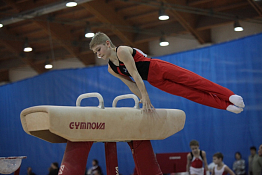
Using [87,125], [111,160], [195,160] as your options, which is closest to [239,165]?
[195,160]

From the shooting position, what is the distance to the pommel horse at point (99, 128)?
2816 millimetres

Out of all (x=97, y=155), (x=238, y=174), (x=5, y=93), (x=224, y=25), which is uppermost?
(x=224, y=25)

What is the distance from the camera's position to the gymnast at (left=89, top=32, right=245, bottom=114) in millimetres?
3299

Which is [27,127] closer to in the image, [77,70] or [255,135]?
[255,135]

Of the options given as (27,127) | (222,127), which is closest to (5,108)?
(222,127)

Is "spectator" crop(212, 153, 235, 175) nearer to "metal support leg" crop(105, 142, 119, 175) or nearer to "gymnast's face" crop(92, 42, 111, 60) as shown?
"metal support leg" crop(105, 142, 119, 175)

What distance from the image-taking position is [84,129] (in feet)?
9.60

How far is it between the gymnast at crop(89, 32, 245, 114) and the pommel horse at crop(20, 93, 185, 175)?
194mm

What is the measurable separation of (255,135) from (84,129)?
6729mm

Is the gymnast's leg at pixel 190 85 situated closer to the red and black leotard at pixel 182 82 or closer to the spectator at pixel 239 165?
the red and black leotard at pixel 182 82

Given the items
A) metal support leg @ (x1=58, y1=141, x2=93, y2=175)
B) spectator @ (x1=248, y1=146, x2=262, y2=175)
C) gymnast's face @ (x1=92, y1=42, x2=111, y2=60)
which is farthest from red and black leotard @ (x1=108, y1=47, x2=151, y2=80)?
spectator @ (x1=248, y1=146, x2=262, y2=175)

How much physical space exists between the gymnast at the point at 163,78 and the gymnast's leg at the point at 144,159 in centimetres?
40

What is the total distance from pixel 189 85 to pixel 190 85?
0.04ft

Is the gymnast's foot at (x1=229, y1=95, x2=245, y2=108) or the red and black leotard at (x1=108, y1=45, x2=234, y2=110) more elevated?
the red and black leotard at (x1=108, y1=45, x2=234, y2=110)
